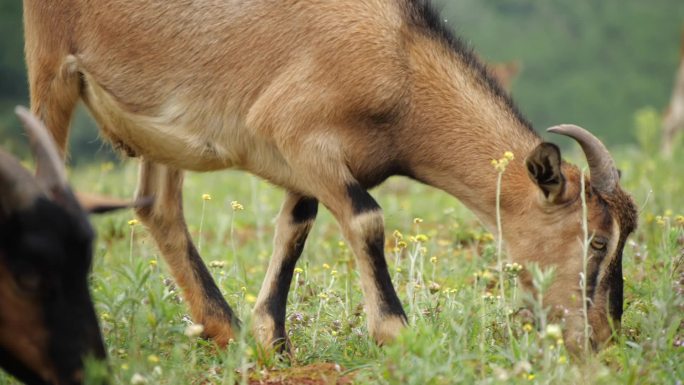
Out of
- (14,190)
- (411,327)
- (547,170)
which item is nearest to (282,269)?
(411,327)

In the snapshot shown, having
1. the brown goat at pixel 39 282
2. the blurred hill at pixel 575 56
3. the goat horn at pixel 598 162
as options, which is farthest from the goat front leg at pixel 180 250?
the blurred hill at pixel 575 56

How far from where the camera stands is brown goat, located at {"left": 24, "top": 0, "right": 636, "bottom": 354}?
17.7 ft

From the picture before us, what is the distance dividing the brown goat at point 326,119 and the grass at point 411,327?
24cm

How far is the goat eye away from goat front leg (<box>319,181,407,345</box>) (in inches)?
43.6

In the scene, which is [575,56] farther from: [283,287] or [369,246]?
[369,246]

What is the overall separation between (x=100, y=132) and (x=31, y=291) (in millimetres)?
2209

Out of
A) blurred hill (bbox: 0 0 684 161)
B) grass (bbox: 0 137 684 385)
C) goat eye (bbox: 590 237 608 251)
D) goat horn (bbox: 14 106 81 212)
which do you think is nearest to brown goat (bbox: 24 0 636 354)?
goat eye (bbox: 590 237 608 251)

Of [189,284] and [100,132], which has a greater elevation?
[100,132]

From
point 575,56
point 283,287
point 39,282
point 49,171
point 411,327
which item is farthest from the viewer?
point 575,56

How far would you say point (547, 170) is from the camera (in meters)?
5.42

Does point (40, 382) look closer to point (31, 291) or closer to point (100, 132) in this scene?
point (31, 291)

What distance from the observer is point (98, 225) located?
8.81m

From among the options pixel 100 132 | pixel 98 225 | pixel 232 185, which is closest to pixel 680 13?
pixel 232 185

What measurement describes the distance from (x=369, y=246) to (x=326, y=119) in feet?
2.33
